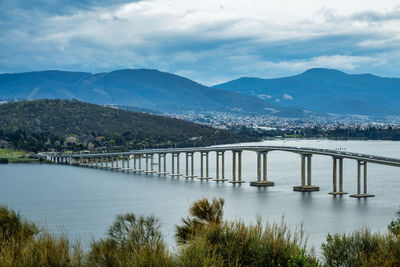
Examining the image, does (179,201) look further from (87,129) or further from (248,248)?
(87,129)

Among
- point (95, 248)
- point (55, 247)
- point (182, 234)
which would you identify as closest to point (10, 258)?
point (55, 247)

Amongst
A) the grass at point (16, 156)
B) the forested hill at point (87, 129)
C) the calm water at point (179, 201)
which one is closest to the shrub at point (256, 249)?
the calm water at point (179, 201)

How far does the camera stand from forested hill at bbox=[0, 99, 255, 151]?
150 metres

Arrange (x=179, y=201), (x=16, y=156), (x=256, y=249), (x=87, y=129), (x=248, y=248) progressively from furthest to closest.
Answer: (x=87, y=129) → (x=16, y=156) → (x=179, y=201) → (x=248, y=248) → (x=256, y=249)

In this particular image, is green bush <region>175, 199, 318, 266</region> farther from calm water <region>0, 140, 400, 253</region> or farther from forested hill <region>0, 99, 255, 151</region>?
forested hill <region>0, 99, 255, 151</region>

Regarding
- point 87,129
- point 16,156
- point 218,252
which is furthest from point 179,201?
point 87,129

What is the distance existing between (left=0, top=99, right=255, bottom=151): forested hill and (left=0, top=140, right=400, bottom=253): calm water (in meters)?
61.1

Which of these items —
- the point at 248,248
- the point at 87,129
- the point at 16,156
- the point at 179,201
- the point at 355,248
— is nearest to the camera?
the point at 248,248

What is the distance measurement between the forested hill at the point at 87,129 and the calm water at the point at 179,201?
61.1 m

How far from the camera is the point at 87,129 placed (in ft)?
552

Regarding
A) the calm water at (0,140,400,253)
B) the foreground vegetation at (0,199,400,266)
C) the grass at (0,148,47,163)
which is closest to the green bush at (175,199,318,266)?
the foreground vegetation at (0,199,400,266)

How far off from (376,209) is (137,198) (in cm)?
2395

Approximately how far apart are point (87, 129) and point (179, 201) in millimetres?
116820

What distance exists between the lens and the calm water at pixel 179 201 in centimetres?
4075
